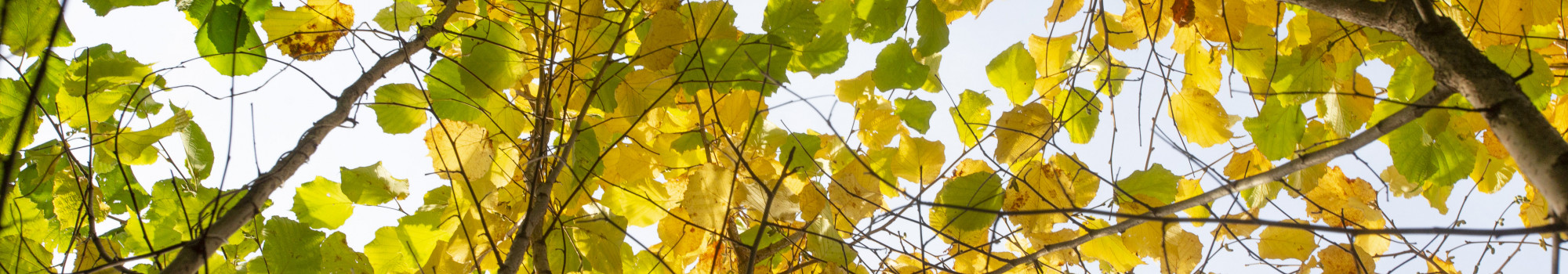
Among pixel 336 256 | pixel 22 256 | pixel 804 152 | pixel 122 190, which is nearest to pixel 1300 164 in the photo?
pixel 804 152

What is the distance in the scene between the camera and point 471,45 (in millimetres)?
1126

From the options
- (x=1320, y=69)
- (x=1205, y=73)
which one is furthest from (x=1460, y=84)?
(x=1205, y=73)

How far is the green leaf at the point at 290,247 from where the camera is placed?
3.39 ft

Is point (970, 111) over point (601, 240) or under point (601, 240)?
over

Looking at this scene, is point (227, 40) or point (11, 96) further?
point (11, 96)

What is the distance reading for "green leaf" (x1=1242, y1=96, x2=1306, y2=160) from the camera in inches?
43.4

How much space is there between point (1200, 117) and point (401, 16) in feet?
4.92

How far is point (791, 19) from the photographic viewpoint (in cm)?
115

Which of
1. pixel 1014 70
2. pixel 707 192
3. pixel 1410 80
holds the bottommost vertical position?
pixel 707 192

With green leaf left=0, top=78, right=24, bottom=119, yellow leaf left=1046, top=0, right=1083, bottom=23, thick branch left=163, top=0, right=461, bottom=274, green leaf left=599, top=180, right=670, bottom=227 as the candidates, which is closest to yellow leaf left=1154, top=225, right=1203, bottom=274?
yellow leaf left=1046, top=0, right=1083, bottom=23

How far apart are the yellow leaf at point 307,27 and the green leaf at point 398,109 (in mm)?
108

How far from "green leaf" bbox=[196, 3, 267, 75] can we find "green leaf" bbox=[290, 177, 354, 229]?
196mm

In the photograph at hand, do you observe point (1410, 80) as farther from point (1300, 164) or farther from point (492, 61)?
point (492, 61)

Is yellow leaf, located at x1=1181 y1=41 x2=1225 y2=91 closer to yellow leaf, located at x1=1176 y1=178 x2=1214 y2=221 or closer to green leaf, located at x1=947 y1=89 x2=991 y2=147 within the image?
yellow leaf, located at x1=1176 y1=178 x2=1214 y2=221
